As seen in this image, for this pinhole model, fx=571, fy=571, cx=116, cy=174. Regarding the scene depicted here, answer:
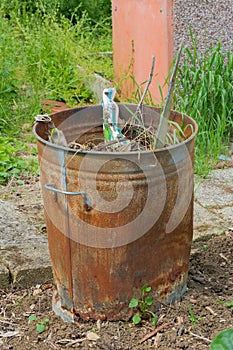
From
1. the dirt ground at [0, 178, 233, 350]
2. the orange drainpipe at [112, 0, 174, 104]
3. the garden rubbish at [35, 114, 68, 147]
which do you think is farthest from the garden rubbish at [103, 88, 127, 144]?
the orange drainpipe at [112, 0, 174, 104]

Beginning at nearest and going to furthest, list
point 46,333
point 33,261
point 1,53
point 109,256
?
point 109,256, point 46,333, point 33,261, point 1,53

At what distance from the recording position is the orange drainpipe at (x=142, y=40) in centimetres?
482

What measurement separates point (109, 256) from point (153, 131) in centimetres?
69

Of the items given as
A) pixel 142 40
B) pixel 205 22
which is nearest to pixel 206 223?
pixel 205 22

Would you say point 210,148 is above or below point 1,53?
below

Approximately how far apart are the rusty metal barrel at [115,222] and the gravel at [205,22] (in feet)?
7.54

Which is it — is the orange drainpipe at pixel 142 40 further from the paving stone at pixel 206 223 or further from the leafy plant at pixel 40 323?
the leafy plant at pixel 40 323

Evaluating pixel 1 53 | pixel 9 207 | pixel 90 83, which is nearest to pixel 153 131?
pixel 9 207

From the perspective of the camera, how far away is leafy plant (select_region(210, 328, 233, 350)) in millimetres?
1797

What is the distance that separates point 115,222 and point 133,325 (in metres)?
0.55

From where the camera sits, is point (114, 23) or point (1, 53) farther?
point (114, 23)

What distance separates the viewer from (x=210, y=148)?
4.42m

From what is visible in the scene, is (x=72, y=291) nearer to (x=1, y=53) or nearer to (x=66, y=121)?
(x=66, y=121)

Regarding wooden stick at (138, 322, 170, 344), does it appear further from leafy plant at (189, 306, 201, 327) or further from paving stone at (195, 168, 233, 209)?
paving stone at (195, 168, 233, 209)
